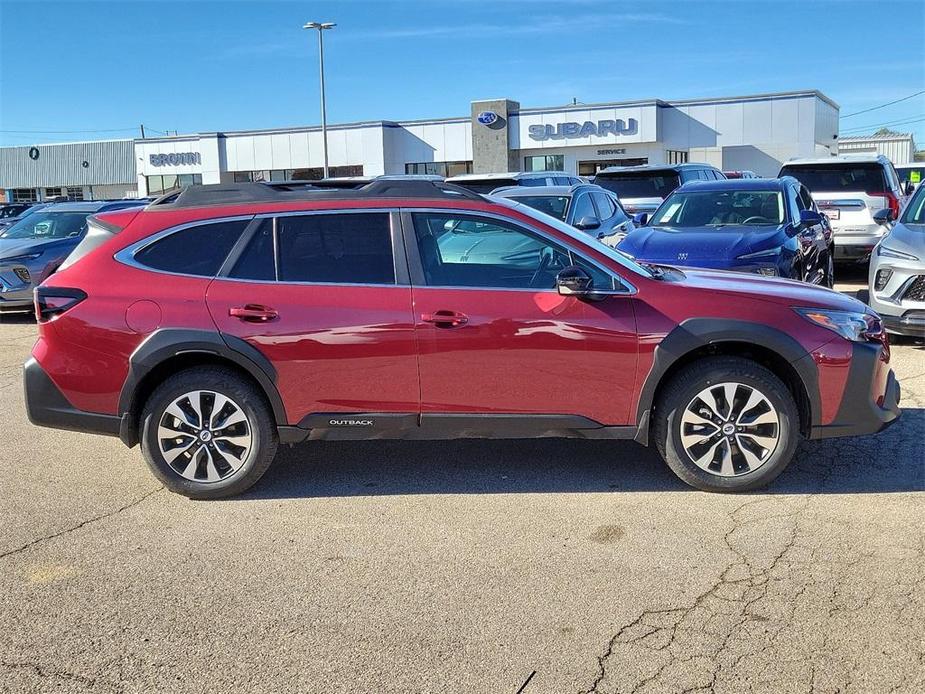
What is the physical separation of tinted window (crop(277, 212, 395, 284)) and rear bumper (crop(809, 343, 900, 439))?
2606 millimetres

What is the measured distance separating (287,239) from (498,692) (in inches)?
116

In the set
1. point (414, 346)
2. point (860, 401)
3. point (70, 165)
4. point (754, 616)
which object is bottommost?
point (754, 616)

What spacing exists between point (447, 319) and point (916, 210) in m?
7.51

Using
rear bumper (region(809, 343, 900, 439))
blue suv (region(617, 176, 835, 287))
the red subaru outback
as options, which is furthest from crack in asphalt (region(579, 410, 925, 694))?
blue suv (region(617, 176, 835, 287))

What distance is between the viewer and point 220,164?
5003cm

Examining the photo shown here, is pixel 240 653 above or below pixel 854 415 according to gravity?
below

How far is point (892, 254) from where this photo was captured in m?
8.92

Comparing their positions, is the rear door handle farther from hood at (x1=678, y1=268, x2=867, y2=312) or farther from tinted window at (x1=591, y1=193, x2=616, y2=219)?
tinted window at (x1=591, y1=193, x2=616, y2=219)

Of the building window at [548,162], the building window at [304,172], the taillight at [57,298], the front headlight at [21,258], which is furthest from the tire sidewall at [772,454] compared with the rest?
the building window at [304,172]

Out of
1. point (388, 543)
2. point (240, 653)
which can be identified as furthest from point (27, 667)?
point (388, 543)

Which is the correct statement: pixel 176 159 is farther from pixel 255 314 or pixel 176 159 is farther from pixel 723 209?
pixel 255 314

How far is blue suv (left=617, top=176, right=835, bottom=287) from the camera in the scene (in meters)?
9.19

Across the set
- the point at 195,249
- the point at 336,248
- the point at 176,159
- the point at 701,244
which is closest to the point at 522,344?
the point at 336,248

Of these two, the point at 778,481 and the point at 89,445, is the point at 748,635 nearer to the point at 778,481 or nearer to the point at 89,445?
the point at 778,481
